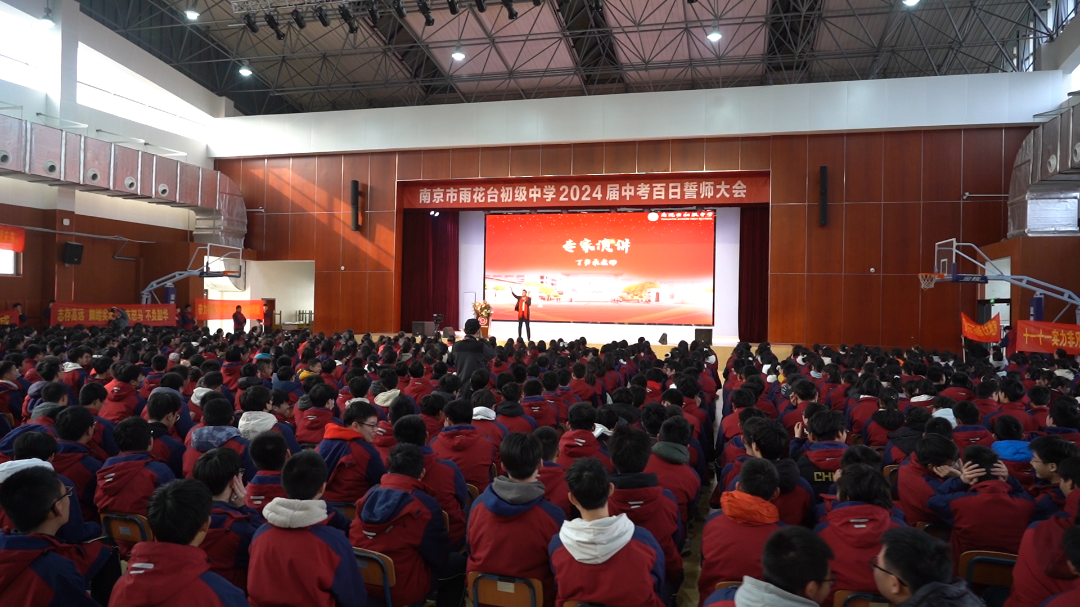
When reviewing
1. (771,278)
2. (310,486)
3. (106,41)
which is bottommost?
(310,486)

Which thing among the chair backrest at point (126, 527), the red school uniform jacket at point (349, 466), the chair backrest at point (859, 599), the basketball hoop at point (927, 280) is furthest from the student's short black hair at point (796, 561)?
the basketball hoop at point (927, 280)

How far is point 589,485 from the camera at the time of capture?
1.98 metres

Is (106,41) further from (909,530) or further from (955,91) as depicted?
(955,91)

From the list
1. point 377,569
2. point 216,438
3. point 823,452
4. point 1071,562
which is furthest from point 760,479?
point 216,438

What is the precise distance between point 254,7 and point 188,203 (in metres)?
5.50

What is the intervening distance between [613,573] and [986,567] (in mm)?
1564

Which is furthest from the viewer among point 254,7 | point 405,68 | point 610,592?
point 405,68

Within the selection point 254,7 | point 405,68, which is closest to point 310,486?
point 254,7

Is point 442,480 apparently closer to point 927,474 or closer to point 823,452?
point 823,452

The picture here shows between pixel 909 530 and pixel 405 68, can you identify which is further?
pixel 405 68

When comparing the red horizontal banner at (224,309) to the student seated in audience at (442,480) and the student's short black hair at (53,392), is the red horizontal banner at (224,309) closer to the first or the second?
the student's short black hair at (53,392)

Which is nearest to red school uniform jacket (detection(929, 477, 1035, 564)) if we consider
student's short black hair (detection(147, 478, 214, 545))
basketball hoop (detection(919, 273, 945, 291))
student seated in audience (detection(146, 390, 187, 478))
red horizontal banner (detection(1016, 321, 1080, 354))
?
student's short black hair (detection(147, 478, 214, 545))

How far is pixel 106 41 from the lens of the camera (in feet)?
45.2

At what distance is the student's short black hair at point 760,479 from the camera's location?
221 centimetres
